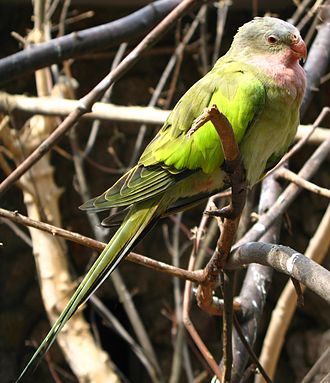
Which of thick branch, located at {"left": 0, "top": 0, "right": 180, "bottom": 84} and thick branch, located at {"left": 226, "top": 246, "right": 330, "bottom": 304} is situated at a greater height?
thick branch, located at {"left": 0, "top": 0, "right": 180, "bottom": 84}

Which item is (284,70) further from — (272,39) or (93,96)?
(93,96)

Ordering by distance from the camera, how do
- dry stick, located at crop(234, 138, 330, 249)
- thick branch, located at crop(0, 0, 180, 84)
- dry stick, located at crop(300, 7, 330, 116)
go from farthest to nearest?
dry stick, located at crop(300, 7, 330, 116) < dry stick, located at crop(234, 138, 330, 249) < thick branch, located at crop(0, 0, 180, 84)

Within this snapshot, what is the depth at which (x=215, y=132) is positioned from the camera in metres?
1.19

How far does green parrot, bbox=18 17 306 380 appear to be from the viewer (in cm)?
117

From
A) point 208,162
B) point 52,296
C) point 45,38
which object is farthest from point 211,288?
point 45,38

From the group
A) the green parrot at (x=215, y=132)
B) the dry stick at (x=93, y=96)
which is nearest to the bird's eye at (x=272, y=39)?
the green parrot at (x=215, y=132)

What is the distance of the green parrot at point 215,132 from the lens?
3.84 ft

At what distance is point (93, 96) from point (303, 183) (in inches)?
21.0

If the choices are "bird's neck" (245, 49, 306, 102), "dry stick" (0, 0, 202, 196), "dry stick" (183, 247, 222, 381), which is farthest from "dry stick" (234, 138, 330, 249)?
"dry stick" (0, 0, 202, 196)

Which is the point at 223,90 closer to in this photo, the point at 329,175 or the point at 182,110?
the point at 182,110

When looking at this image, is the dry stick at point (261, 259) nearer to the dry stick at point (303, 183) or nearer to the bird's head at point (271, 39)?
the dry stick at point (303, 183)

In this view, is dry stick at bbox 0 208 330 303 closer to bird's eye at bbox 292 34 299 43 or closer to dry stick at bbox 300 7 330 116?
bird's eye at bbox 292 34 299 43

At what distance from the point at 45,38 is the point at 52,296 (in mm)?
917

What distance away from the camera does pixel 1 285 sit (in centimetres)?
329
